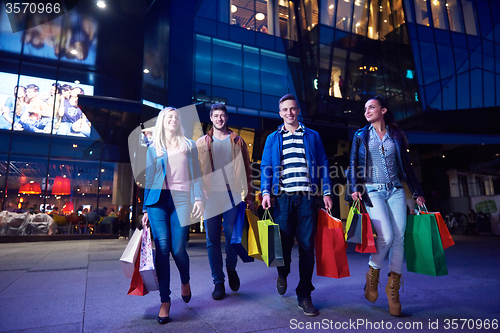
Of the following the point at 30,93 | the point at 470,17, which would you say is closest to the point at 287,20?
the point at 470,17

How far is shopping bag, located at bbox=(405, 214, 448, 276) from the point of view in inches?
118

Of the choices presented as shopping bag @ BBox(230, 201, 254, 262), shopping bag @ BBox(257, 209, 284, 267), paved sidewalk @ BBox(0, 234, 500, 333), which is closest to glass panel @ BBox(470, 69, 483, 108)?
paved sidewalk @ BBox(0, 234, 500, 333)

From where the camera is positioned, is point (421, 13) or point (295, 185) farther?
point (421, 13)

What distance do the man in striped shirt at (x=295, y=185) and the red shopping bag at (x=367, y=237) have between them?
38 cm

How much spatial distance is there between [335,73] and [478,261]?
13.0 m

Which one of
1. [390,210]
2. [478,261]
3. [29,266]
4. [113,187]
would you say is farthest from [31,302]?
[113,187]

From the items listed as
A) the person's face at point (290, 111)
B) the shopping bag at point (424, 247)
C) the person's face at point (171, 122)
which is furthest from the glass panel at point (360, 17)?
the person's face at point (171, 122)

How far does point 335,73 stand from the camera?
17547 mm

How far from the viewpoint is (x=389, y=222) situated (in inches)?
124

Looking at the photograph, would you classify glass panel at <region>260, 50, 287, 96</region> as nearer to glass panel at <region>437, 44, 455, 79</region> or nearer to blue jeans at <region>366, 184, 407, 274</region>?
glass panel at <region>437, 44, 455, 79</region>

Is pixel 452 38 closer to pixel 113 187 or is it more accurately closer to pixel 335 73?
pixel 335 73

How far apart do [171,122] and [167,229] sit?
43.2 inches

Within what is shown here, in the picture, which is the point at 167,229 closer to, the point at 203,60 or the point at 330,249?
the point at 330,249

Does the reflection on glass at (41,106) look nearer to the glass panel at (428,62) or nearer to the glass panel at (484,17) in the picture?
the glass panel at (428,62)
